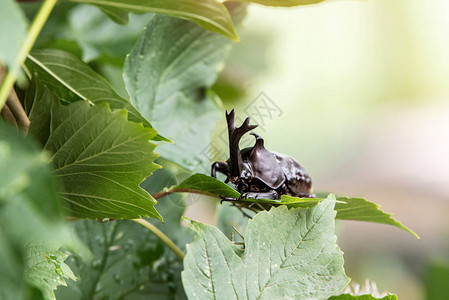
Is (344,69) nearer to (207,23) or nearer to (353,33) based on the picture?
(353,33)

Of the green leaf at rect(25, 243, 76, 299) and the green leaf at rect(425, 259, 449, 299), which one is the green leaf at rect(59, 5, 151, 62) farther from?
the green leaf at rect(425, 259, 449, 299)

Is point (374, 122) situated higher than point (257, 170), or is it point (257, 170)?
point (257, 170)

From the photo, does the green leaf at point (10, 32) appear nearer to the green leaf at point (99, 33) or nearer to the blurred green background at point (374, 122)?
the green leaf at point (99, 33)

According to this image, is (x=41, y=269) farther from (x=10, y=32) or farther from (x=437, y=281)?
(x=437, y=281)

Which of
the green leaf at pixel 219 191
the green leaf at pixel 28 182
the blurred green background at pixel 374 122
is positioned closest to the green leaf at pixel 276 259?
the green leaf at pixel 219 191

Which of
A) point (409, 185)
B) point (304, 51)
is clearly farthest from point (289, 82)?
point (409, 185)

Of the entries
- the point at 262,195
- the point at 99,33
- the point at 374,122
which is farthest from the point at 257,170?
the point at 374,122

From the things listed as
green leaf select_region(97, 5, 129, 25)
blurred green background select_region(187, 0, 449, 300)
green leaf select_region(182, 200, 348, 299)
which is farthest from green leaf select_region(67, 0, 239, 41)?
blurred green background select_region(187, 0, 449, 300)
